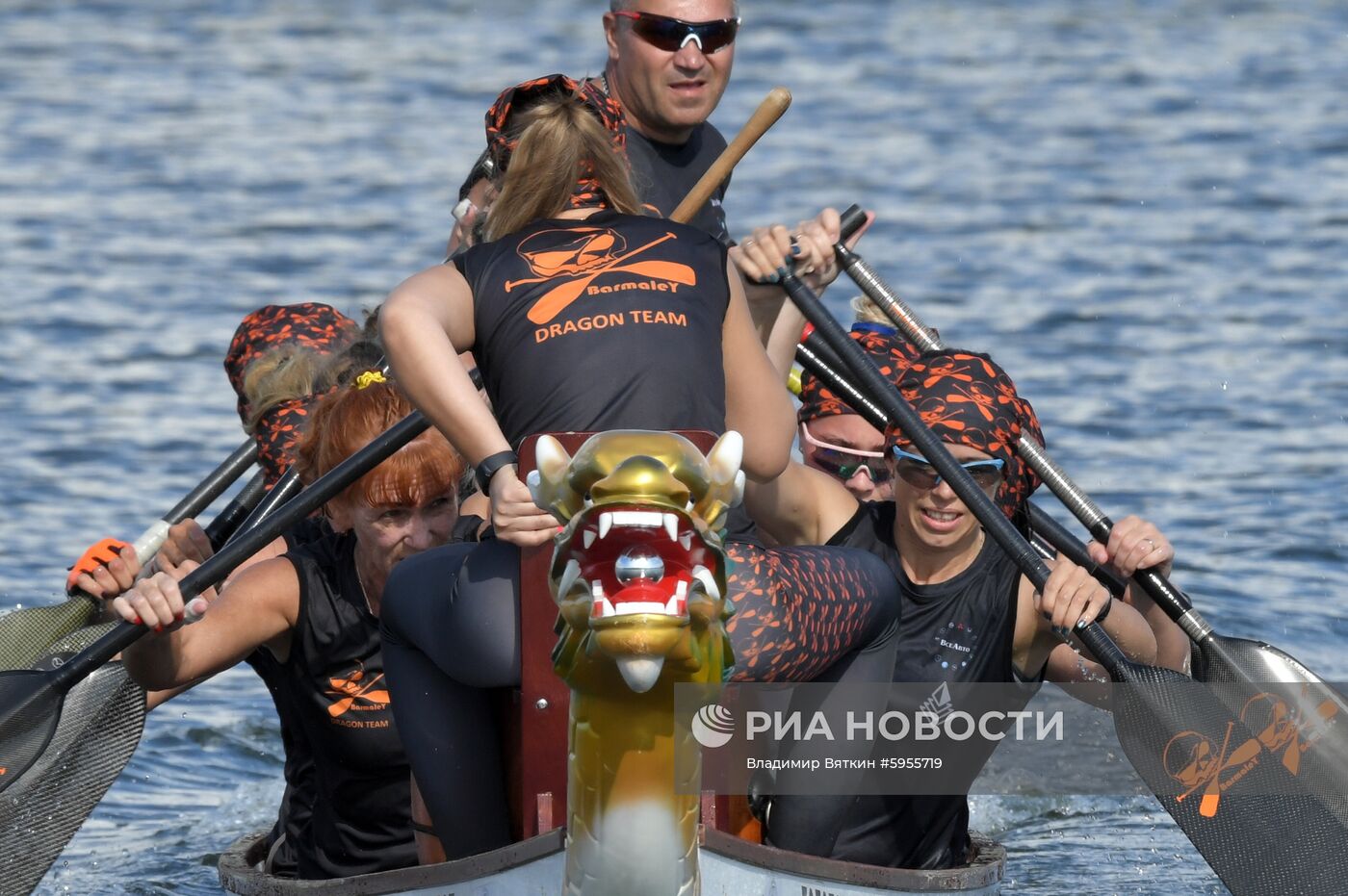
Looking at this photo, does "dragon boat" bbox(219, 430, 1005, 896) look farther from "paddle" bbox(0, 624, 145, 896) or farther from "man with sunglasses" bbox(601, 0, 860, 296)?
"man with sunglasses" bbox(601, 0, 860, 296)

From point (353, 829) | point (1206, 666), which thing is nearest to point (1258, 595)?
point (1206, 666)

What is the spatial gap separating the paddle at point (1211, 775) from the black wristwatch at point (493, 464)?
1.26m

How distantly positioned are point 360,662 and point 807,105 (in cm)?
1325

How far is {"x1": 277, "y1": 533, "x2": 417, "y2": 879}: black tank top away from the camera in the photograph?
4.57 meters

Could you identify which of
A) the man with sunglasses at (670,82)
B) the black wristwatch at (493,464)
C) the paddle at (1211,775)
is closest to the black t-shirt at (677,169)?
the man with sunglasses at (670,82)

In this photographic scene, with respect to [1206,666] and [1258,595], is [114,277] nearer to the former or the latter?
[1258,595]

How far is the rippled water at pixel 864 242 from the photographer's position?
8.06 metres

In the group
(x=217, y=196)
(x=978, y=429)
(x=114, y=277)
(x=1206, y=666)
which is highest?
(x=217, y=196)

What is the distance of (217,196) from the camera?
14828 millimetres

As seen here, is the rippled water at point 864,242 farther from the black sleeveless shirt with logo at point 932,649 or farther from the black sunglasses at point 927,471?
the black sunglasses at point 927,471

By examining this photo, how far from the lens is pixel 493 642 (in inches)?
141

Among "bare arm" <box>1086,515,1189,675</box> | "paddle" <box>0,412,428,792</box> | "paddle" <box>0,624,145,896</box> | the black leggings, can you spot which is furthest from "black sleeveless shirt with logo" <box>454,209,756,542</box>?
"paddle" <box>0,624,145,896</box>

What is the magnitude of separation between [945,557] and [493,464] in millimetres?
1552

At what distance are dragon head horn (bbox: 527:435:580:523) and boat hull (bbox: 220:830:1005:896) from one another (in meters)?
0.67
